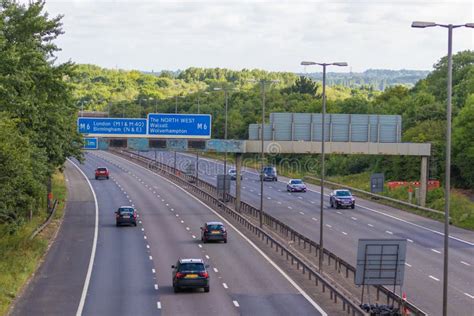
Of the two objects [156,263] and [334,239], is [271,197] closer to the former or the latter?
[334,239]

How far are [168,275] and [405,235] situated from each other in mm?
23619

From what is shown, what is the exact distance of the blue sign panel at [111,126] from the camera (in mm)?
83812

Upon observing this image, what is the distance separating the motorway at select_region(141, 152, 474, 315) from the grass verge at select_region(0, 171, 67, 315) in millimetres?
16318

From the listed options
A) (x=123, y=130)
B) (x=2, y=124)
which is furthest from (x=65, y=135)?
(x=2, y=124)

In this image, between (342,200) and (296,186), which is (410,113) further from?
(342,200)

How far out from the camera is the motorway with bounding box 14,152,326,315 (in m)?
38.3

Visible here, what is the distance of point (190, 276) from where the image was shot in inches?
1646

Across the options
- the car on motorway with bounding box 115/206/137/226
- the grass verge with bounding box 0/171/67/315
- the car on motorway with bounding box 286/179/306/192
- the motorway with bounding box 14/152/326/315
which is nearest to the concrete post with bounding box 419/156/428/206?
the motorway with bounding box 14/152/326/315

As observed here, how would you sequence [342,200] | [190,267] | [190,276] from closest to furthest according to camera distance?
[190,276] < [190,267] < [342,200]

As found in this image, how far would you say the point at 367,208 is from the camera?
87.9 meters

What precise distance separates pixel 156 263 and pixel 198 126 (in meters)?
31.8

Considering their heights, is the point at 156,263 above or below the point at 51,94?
below

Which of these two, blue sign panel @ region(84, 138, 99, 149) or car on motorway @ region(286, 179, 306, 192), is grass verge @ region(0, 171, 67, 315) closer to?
blue sign panel @ region(84, 138, 99, 149)

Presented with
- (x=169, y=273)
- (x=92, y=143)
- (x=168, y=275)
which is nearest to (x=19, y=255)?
(x=169, y=273)
